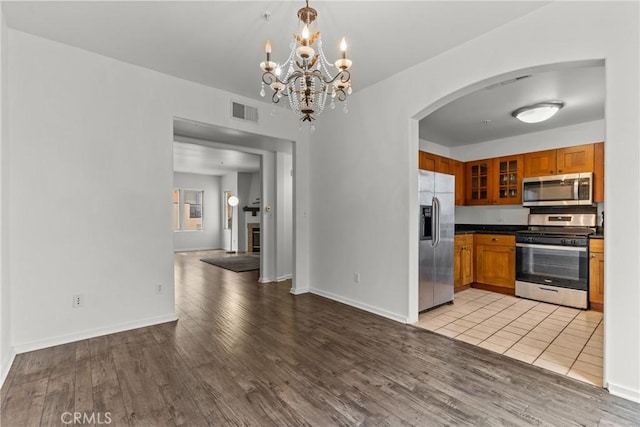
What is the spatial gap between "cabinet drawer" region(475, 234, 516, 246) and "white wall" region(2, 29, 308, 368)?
4868 millimetres

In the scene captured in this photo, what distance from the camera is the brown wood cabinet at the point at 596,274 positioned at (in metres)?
4.00

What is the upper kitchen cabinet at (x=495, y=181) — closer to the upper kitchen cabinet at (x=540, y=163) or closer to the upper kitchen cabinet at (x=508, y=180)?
the upper kitchen cabinet at (x=508, y=180)

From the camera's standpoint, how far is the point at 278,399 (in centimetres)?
205

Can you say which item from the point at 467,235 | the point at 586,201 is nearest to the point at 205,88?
the point at 467,235

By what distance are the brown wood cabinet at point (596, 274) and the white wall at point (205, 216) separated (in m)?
10.3

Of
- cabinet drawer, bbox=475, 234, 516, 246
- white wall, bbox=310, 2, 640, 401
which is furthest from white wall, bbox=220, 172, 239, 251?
cabinet drawer, bbox=475, 234, 516, 246

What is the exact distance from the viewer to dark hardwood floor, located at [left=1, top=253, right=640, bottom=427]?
1.88 meters

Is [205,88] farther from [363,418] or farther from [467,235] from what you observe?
[467,235]

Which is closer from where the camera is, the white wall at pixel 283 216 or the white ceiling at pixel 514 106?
the white ceiling at pixel 514 106

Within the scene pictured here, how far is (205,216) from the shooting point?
36.1 ft

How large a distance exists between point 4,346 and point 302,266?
3381 millimetres

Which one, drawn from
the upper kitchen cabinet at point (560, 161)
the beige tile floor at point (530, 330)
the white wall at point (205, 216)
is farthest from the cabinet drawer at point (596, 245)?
the white wall at point (205, 216)

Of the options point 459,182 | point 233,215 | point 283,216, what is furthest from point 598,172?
point 233,215

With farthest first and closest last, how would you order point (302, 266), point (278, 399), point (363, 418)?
point (302, 266)
point (278, 399)
point (363, 418)
